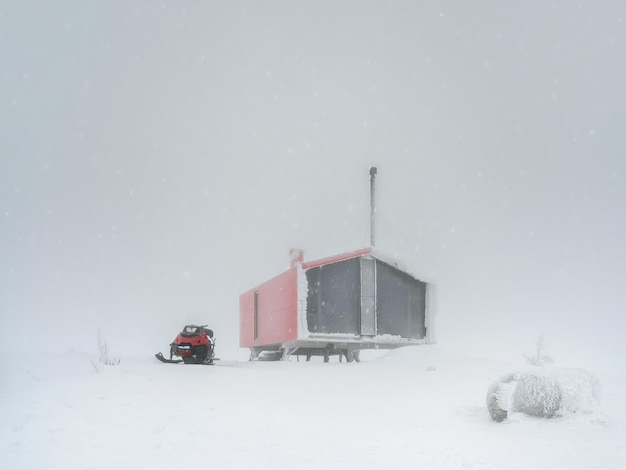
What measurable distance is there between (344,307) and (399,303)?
8.98ft

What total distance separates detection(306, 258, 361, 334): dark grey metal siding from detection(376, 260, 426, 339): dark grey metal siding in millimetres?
990

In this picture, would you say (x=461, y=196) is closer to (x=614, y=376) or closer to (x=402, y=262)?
(x=402, y=262)

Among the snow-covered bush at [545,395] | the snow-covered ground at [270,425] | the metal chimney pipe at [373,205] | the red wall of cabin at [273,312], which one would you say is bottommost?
the snow-covered ground at [270,425]

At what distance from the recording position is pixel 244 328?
1073 inches

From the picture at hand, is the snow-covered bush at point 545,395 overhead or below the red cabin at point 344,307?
below

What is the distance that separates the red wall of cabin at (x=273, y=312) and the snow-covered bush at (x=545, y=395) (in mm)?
9991

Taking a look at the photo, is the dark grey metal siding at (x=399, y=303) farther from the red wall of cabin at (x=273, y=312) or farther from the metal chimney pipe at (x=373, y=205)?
the red wall of cabin at (x=273, y=312)

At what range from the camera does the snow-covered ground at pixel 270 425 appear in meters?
6.91

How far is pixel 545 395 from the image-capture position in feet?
29.3

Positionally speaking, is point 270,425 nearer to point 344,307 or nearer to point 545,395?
point 545,395

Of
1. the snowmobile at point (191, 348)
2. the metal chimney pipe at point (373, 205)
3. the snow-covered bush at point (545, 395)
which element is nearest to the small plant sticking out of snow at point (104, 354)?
the snowmobile at point (191, 348)

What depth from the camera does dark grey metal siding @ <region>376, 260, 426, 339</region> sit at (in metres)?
20.7

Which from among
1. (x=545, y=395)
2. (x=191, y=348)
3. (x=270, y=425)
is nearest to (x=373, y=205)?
(x=191, y=348)

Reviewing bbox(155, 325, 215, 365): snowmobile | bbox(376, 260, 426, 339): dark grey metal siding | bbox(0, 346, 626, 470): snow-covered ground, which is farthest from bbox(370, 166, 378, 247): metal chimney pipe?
bbox(0, 346, 626, 470): snow-covered ground
